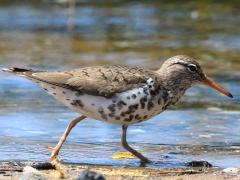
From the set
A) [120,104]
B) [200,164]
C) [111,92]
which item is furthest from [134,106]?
[200,164]

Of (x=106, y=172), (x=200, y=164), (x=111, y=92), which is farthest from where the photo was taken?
(x=111, y=92)

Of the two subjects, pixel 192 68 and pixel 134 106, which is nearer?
pixel 134 106

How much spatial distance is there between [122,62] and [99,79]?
240 inches

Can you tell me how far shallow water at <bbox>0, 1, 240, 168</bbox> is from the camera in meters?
9.40

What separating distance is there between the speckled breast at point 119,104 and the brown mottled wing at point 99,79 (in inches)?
2.2

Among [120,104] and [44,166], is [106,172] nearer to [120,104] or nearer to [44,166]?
[44,166]

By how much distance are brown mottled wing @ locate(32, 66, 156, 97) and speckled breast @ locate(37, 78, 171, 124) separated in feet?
0.19

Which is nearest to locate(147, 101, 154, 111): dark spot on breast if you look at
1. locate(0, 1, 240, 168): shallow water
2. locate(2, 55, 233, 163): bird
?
locate(2, 55, 233, 163): bird

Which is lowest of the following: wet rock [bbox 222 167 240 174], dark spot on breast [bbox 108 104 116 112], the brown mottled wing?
wet rock [bbox 222 167 240 174]

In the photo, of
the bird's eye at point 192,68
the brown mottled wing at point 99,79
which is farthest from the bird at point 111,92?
the bird's eye at point 192,68

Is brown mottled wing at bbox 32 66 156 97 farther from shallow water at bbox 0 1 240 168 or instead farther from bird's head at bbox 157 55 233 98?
shallow water at bbox 0 1 240 168

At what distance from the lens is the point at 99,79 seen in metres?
8.82

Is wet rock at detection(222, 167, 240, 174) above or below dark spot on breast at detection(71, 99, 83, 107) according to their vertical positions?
below

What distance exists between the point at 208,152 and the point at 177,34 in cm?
953
